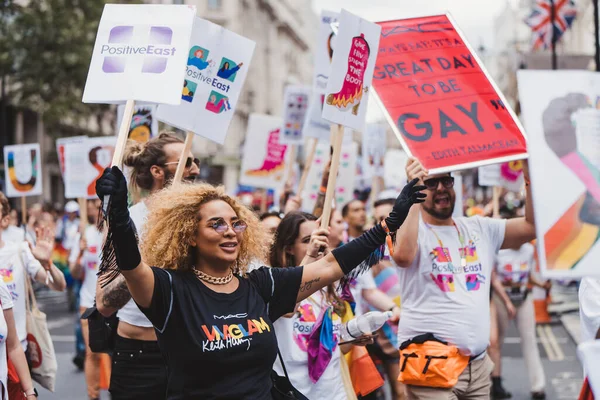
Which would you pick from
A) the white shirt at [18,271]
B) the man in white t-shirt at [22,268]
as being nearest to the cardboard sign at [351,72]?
the man in white t-shirt at [22,268]

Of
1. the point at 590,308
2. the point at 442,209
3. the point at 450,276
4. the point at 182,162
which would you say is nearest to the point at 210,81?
the point at 182,162

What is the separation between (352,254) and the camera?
13.3 feet

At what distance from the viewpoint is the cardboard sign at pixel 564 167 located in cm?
303

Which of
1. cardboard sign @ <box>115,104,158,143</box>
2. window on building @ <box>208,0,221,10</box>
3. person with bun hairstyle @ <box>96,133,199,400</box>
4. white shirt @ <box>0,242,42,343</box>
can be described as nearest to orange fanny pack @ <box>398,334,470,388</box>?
person with bun hairstyle @ <box>96,133,199,400</box>

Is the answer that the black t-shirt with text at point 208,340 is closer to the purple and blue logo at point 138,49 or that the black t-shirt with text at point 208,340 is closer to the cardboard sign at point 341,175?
the purple and blue logo at point 138,49

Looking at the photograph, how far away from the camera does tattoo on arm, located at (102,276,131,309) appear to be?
4.27 meters

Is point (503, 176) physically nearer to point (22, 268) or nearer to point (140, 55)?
point (22, 268)

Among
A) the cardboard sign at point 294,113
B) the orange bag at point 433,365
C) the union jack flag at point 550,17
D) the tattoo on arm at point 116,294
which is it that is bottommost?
the orange bag at point 433,365

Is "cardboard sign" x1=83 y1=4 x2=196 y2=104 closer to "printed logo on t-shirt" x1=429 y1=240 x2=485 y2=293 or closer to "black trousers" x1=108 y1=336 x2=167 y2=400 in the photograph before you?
"black trousers" x1=108 y1=336 x2=167 y2=400

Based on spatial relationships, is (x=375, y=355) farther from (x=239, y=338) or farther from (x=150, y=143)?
(x=239, y=338)

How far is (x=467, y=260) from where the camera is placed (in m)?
5.36

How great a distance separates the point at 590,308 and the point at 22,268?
387 centimetres

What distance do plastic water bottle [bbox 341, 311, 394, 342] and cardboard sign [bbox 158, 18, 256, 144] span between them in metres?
1.32

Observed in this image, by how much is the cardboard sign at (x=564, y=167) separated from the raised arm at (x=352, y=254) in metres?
0.98
